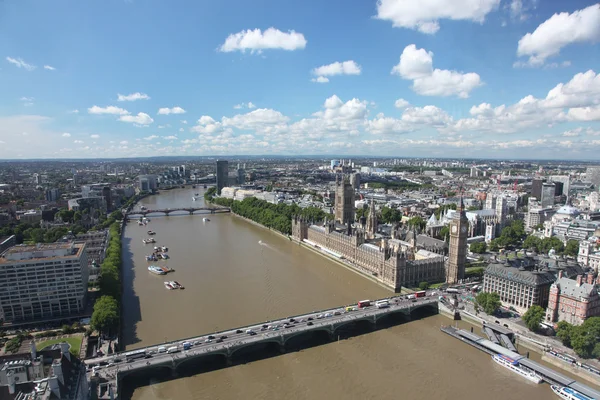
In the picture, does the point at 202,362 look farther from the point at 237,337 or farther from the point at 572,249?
the point at 572,249

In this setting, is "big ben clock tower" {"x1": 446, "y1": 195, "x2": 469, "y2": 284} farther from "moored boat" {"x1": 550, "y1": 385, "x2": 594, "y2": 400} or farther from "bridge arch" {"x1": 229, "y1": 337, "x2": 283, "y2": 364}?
"bridge arch" {"x1": 229, "y1": 337, "x2": 283, "y2": 364}

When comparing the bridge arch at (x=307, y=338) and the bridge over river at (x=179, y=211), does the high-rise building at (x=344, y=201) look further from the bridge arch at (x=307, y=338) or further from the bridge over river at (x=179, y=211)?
the bridge over river at (x=179, y=211)

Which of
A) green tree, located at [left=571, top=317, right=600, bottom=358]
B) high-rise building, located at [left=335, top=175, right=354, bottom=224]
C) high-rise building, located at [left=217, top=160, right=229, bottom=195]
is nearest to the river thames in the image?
green tree, located at [left=571, top=317, right=600, bottom=358]

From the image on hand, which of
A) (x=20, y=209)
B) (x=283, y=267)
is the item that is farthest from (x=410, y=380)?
(x=20, y=209)

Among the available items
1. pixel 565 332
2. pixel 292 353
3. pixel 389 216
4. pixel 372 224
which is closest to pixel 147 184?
pixel 389 216

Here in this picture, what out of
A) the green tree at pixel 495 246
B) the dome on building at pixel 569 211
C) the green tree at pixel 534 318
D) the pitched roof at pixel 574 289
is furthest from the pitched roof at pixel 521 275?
the dome on building at pixel 569 211

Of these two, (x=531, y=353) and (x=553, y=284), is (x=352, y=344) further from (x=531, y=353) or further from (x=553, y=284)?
(x=553, y=284)

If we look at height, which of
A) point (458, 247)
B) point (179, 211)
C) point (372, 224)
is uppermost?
point (458, 247)
